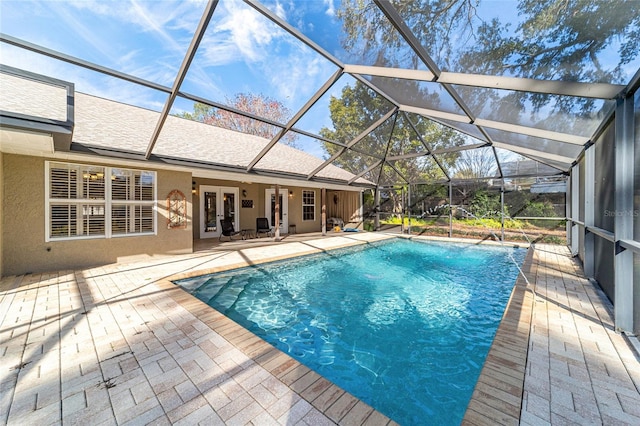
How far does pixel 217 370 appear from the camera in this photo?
229cm

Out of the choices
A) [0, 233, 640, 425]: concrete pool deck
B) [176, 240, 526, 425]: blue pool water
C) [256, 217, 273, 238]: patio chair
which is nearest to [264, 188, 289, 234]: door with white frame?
[256, 217, 273, 238]: patio chair

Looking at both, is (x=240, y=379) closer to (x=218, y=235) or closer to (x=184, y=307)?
(x=184, y=307)

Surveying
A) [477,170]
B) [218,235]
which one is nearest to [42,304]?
[218,235]

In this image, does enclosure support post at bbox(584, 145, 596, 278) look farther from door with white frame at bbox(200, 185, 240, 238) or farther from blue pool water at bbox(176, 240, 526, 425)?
door with white frame at bbox(200, 185, 240, 238)

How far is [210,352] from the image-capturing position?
259 centimetres

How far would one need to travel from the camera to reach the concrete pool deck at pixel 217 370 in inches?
71.2

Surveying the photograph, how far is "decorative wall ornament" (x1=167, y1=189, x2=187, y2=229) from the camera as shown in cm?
709

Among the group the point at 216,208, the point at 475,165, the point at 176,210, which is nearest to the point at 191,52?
the point at 176,210

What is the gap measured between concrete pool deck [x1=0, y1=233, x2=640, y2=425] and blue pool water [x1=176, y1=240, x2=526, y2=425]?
1.75ft

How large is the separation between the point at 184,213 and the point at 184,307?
4.40 metres

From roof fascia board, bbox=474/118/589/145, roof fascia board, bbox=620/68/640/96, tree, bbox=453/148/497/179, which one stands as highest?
tree, bbox=453/148/497/179

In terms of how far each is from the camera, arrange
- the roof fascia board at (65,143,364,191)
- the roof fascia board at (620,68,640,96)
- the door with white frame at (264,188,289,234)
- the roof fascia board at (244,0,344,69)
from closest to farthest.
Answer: the roof fascia board at (620,68,640,96) → the roof fascia board at (244,0,344,69) → the roof fascia board at (65,143,364,191) → the door with white frame at (264,188,289,234)

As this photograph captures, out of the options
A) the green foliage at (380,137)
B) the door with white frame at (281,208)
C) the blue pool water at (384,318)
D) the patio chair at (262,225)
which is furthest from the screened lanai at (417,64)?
the door with white frame at (281,208)

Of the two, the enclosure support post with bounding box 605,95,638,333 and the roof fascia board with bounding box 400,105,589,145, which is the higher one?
the roof fascia board with bounding box 400,105,589,145
